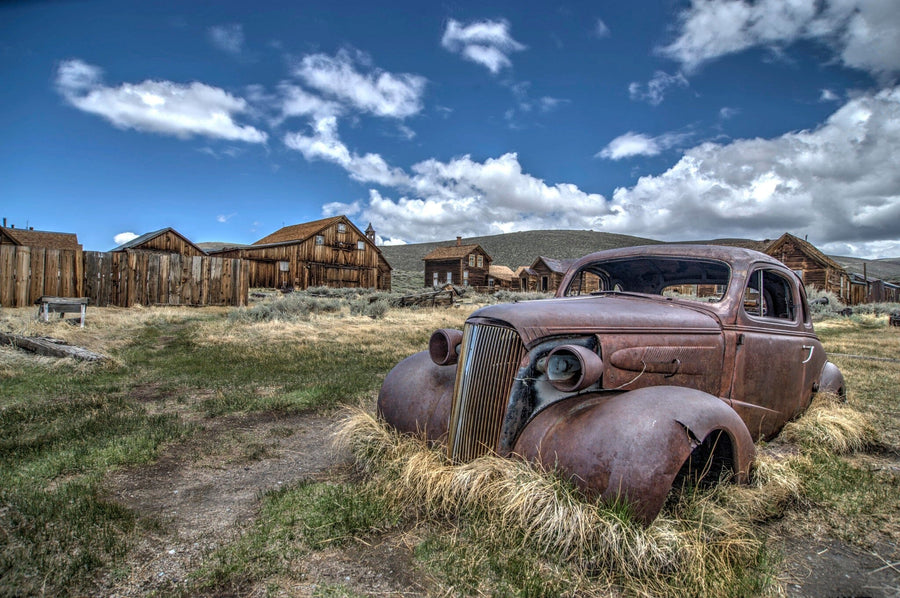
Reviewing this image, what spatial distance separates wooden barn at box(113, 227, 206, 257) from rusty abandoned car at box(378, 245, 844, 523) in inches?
1060

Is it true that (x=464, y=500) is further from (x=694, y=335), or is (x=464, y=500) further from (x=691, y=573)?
(x=694, y=335)

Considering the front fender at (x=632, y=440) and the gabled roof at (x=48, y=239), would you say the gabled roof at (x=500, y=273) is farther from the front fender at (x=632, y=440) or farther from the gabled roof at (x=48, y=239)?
the front fender at (x=632, y=440)

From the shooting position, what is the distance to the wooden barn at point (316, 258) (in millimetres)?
31922

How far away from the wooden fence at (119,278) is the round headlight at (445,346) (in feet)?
60.5

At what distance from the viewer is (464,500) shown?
2.75 meters

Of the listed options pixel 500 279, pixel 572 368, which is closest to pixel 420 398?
pixel 572 368

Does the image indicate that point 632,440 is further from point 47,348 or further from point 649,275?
point 47,348

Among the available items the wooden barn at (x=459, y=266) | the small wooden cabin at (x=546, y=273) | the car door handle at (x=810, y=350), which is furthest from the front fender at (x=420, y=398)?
the small wooden cabin at (x=546, y=273)

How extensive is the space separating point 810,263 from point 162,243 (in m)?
39.7

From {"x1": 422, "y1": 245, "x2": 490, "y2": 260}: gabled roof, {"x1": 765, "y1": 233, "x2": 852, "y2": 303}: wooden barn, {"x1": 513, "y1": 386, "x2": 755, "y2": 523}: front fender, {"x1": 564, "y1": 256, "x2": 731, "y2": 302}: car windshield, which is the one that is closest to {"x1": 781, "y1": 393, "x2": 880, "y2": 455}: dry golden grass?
{"x1": 564, "y1": 256, "x2": 731, "y2": 302}: car windshield

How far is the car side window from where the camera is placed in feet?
13.1

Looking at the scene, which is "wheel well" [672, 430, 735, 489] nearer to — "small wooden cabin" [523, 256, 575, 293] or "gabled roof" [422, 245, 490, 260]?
"gabled roof" [422, 245, 490, 260]

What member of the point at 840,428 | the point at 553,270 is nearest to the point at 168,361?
the point at 840,428

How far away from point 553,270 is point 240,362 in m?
42.1
